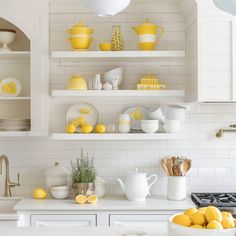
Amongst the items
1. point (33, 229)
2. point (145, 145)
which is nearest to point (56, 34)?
point (145, 145)

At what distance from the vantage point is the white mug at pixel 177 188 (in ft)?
14.4

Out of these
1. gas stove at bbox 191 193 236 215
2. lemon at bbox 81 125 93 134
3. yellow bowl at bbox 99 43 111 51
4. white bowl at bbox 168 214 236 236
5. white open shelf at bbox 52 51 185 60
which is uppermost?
yellow bowl at bbox 99 43 111 51

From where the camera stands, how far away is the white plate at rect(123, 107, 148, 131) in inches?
186

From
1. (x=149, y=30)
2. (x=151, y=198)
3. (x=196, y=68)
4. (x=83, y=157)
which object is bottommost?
(x=151, y=198)

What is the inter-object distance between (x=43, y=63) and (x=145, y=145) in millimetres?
1197

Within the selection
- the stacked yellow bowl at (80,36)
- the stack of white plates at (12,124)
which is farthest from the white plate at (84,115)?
the stacked yellow bowl at (80,36)

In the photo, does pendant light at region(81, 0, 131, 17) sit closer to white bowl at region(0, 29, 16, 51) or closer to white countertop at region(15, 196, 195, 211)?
white countertop at region(15, 196, 195, 211)

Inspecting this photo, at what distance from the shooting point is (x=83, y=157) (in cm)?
478

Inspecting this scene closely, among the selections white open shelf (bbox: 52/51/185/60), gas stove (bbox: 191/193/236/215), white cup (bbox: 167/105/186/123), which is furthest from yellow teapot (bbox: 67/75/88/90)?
gas stove (bbox: 191/193/236/215)

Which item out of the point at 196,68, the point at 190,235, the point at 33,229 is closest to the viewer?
the point at 190,235

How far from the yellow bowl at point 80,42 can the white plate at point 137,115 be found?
708 millimetres

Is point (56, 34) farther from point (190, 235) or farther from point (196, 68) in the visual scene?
point (190, 235)

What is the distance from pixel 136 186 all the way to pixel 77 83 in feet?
3.38

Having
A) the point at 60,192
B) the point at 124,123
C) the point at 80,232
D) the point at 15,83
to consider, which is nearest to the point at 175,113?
the point at 124,123
